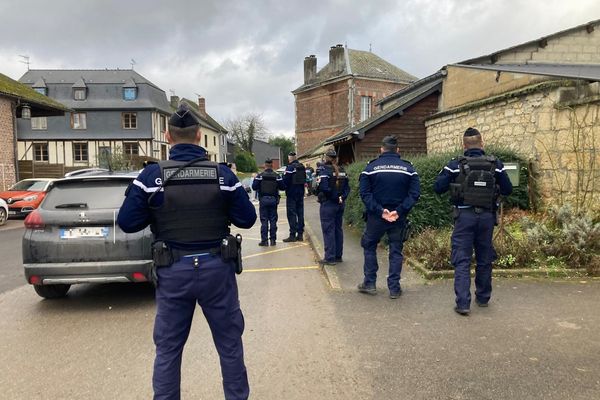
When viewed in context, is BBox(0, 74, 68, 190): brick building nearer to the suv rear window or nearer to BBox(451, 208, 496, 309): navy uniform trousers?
the suv rear window

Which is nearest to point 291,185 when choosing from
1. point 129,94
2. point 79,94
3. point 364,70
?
point 364,70

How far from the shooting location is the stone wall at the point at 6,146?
20641mm

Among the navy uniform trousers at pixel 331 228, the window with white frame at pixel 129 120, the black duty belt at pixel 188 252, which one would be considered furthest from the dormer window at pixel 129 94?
the black duty belt at pixel 188 252

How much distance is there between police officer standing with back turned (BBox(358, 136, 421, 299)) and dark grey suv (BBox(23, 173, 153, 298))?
108 inches

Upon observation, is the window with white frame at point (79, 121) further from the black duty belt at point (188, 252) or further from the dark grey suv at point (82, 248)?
the black duty belt at point (188, 252)

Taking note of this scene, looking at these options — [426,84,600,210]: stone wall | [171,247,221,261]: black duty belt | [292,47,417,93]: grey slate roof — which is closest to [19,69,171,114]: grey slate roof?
[292,47,417,93]: grey slate roof

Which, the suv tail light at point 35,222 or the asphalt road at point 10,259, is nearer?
the suv tail light at point 35,222

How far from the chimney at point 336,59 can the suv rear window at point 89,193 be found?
36.4m

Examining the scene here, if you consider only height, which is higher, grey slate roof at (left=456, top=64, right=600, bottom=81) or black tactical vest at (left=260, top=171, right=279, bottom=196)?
grey slate roof at (left=456, top=64, right=600, bottom=81)

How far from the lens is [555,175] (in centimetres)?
877

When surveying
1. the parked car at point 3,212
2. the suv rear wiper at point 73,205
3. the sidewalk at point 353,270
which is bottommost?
the sidewalk at point 353,270

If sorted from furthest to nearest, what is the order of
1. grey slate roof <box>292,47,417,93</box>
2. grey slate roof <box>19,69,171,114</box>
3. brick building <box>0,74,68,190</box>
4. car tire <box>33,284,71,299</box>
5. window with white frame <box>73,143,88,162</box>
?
window with white frame <box>73,143,88,162</box> < grey slate roof <box>19,69,171,114</box> < grey slate roof <box>292,47,417,93</box> < brick building <box>0,74,68,190</box> < car tire <box>33,284,71,299</box>

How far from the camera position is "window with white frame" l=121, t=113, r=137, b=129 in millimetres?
42938

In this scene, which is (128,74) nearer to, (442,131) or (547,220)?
(442,131)
